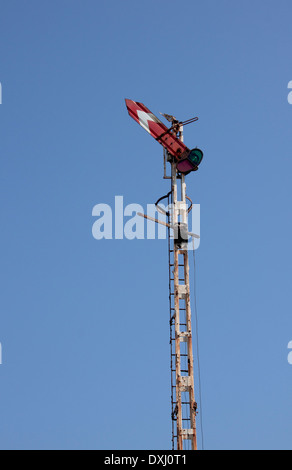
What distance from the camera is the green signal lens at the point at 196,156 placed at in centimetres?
4459

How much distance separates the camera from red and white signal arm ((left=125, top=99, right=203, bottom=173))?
4469cm

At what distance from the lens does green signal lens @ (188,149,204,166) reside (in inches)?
1756

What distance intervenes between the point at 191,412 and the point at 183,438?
1493mm

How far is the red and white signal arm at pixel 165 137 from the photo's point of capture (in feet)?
147

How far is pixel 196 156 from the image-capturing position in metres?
44.8

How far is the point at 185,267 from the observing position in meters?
42.2

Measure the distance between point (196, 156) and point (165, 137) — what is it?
2.36 meters

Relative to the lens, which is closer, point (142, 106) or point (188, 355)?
point (188, 355)
